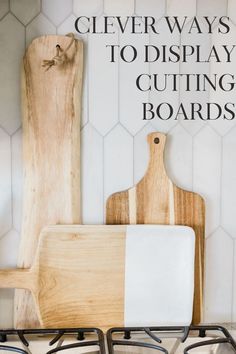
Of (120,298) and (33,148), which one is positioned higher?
(33,148)

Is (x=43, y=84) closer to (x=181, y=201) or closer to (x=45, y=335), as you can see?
(x=181, y=201)

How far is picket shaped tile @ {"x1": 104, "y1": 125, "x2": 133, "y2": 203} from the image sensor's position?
45.8 inches

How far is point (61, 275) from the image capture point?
113 centimetres

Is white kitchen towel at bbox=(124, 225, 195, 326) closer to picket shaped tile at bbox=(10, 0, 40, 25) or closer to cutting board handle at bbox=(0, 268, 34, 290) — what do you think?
cutting board handle at bbox=(0, 268, 34, 290)

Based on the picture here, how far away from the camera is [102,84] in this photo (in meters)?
1.15

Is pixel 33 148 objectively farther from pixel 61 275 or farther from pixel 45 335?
pixel 45 335

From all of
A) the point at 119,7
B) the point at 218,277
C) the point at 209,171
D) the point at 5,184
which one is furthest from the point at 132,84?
the point at 218,277

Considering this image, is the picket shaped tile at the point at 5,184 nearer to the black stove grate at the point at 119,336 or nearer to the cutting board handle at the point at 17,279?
the cutting board handle at the point at 17,279

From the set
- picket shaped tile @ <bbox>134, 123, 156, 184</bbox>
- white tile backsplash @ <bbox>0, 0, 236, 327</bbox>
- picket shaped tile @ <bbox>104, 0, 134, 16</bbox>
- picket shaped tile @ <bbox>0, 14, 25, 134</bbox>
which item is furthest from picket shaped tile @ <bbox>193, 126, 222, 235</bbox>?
picket shaped tile @ <bbox>0, 14, 25, 134</bbox>

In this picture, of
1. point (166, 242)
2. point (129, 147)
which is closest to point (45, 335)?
point (166, 242)

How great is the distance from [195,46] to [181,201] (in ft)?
1.26

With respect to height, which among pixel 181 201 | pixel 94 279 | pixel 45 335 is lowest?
pixel 45 335

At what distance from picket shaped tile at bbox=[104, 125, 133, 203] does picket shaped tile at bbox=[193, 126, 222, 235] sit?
0.55 ft

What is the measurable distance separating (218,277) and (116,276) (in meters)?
0.27
